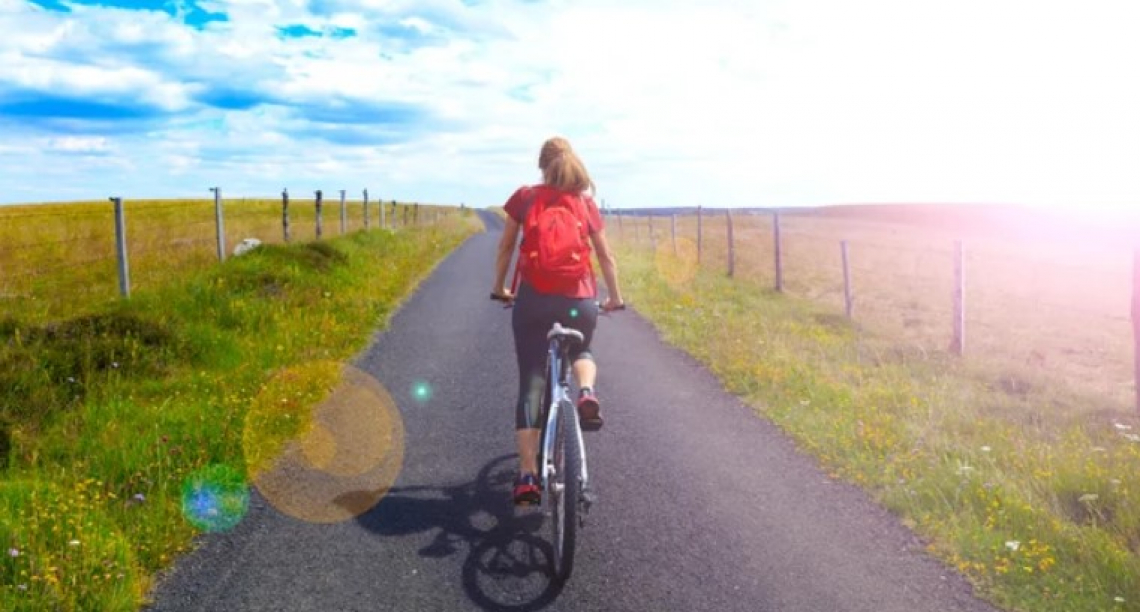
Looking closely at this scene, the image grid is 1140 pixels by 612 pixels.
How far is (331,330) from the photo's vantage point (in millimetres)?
11344

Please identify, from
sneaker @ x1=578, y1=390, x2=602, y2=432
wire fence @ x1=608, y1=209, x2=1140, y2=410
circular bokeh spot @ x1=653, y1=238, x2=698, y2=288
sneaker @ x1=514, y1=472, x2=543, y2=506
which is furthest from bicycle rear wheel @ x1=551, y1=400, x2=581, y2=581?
circular bokeh spot @ x1=653, y1=238, x2=698, y2=288

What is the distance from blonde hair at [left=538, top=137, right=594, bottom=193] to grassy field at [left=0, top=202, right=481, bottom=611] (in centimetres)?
265

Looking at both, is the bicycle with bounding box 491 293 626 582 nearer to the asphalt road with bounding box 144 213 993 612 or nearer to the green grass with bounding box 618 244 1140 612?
the asphalt road with bounding box 144 213 993 612

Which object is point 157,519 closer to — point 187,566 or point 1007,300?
point 187,566

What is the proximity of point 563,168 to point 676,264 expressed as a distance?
66.4ft

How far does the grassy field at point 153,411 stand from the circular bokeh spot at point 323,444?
3 centimetres

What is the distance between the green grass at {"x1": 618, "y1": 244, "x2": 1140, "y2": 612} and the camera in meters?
4.58

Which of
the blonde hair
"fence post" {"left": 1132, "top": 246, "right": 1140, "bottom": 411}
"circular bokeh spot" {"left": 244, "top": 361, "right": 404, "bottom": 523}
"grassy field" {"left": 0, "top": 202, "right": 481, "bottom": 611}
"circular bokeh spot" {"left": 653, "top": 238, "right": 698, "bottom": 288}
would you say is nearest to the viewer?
"grassy field" {"left": 0, "top": 202, "right": 481, "bottom": 611}

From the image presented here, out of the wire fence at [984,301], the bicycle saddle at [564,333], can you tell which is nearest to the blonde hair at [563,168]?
the bicycle saddle at [564,333]

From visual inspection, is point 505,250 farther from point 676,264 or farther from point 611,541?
point 676,264

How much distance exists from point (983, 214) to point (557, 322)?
98.1m

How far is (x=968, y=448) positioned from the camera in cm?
679

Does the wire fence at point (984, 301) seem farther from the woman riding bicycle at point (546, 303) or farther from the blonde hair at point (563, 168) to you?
the blonde hair at point (563, 168)

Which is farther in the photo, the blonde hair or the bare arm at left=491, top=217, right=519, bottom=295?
the bare arm at left=491, top=217, right=519, bottom=295
